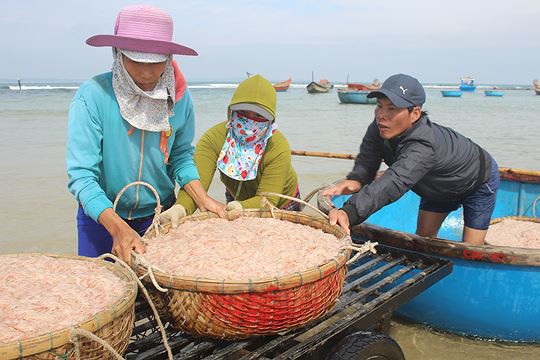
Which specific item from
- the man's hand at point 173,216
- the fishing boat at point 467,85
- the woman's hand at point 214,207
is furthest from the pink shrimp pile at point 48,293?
the fishing boat at point 467,85

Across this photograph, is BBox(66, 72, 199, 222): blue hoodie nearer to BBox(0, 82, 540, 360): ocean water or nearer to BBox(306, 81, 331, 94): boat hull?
BBox(0, 82, 540, 360): ocean water

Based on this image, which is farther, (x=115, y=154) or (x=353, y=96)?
(x=353, y=96)

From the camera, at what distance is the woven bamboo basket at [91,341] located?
115cm

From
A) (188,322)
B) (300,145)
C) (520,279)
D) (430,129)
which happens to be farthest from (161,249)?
(300,145)

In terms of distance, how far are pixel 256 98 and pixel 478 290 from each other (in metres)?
1.73

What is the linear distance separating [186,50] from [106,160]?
0.61 meters

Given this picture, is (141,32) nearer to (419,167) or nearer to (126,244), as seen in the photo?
(126,244)

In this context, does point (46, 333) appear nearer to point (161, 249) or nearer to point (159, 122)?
point (161, 249)

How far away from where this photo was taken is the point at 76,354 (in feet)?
4.09

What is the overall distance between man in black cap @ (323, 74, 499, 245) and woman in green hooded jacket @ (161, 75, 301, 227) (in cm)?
39

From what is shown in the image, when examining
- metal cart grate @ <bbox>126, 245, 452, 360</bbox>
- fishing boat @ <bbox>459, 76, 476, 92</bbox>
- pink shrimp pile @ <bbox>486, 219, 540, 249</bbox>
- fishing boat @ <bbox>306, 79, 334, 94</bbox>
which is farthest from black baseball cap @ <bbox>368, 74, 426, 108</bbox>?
fishing boat @ <bbox>459, 76, 476, 92</bbox>

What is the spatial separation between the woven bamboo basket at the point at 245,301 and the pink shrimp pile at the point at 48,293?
168mm

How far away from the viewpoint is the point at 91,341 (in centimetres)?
131

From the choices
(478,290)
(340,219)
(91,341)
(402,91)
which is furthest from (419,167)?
(91,341)
